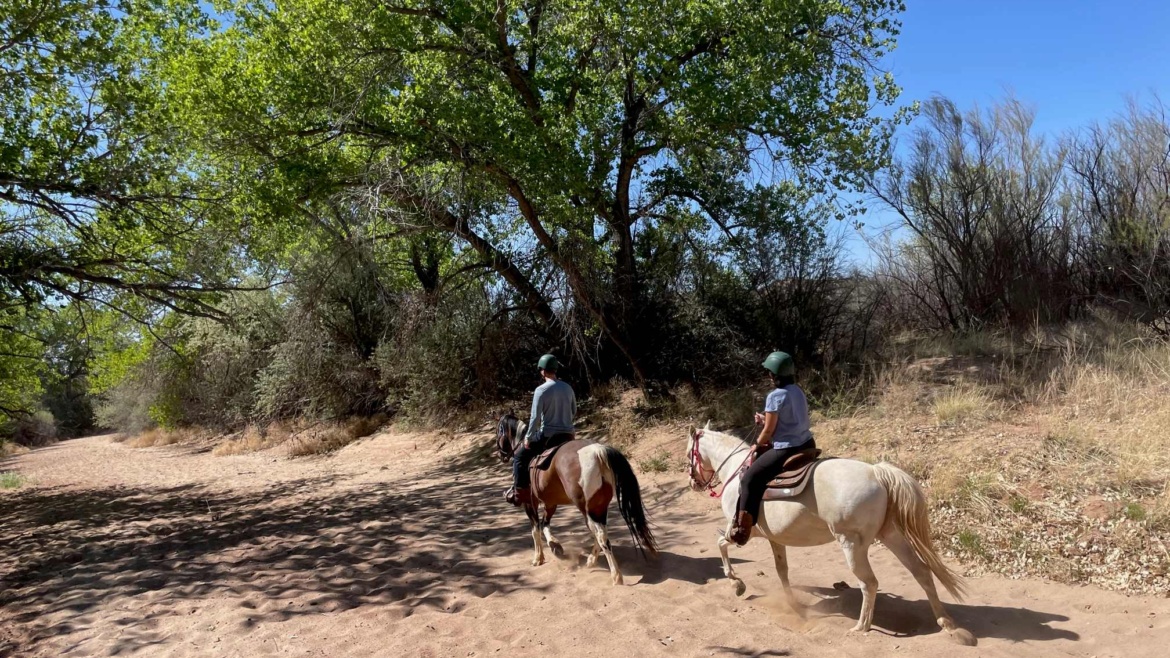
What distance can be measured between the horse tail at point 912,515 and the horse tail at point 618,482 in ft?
7.89

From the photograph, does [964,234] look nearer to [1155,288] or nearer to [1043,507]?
[1155,288]

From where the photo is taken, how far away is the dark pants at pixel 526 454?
7660 millimetres

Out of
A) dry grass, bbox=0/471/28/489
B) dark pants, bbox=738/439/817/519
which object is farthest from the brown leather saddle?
dry grass, bbox=0/471/28/489

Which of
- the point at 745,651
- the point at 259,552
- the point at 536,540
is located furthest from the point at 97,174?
the point at 745,651

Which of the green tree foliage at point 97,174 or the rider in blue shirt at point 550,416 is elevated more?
the green tree foliage at point 97,174

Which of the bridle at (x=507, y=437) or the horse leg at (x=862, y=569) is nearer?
the horse leg at (x=862, y=569)

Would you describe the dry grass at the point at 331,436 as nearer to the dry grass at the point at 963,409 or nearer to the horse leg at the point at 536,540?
the horse leg at the point at 536,540

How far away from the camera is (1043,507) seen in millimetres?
6816

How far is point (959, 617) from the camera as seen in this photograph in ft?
17.8

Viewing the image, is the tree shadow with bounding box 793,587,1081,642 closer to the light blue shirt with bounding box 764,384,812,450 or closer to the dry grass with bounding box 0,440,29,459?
the light blue shirt with bounding box 764,384,812,450

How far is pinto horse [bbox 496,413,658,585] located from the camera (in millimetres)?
6793

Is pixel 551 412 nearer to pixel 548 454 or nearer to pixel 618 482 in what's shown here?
pixel 548 454

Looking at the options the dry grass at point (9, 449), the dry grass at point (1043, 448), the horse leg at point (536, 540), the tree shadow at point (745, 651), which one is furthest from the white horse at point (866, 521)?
the dry grass at point (9, 449)

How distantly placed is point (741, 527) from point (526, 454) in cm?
287
